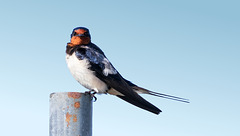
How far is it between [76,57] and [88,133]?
1.44 m

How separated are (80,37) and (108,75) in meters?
0.68

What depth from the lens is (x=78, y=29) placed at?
15.2 feet

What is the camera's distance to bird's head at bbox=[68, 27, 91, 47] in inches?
181

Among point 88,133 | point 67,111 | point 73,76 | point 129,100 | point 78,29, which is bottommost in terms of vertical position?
point 88,133

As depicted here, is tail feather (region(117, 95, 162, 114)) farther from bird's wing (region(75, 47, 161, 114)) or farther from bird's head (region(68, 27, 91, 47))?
bird's head (region(68, 27, 91, 47))

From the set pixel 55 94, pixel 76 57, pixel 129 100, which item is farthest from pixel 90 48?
pixel 55 94

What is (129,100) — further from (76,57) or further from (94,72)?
(76,57)

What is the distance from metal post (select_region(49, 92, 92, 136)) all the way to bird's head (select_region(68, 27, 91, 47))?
1.52m

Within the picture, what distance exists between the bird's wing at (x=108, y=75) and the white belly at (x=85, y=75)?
0.05m

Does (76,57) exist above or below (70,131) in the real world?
above

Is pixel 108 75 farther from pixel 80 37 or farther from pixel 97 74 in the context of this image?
pixel 80 37

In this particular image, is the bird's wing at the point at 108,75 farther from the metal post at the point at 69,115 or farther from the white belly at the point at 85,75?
the metal post at the point at 69,115

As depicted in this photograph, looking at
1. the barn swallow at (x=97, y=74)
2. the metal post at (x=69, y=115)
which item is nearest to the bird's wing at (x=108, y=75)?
the barn swallow at (x=97, y=74)
